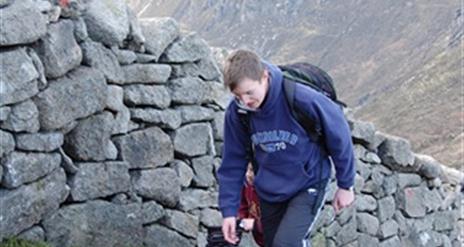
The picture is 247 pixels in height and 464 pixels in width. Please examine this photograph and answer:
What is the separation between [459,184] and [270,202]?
6490mm

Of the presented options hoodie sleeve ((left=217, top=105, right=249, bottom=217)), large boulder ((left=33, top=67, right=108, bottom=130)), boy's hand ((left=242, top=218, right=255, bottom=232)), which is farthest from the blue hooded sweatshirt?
large boulder ((left=33, top=67, right=108, bottom=130))

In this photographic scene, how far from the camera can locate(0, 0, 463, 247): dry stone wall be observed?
5.66 metres

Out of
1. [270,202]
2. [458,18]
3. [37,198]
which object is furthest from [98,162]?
[458,18]

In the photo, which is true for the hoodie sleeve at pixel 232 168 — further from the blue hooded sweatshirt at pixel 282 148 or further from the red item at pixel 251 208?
the red item at pixel 251 208

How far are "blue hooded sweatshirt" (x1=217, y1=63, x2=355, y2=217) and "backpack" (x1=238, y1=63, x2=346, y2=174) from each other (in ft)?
0.10

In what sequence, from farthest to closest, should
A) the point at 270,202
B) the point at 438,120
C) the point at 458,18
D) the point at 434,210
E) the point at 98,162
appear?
the point at 458,18, the point at 438,120, the point at 434,210, the point at 98,162, the point at 270,202

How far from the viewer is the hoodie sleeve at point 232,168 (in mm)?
5395

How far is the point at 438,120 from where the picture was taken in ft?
297

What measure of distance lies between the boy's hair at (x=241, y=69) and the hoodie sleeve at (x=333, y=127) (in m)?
0.37

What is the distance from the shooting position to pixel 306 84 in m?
5.32

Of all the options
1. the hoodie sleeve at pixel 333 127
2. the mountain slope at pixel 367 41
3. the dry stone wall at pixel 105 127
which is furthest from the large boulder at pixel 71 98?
the mountain slope at pixel 367 41

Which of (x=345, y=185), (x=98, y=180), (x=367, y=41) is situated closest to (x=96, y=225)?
(x=98, y=180)

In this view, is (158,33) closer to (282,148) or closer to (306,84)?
(306,84)

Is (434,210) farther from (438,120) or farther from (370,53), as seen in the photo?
(370,53)
